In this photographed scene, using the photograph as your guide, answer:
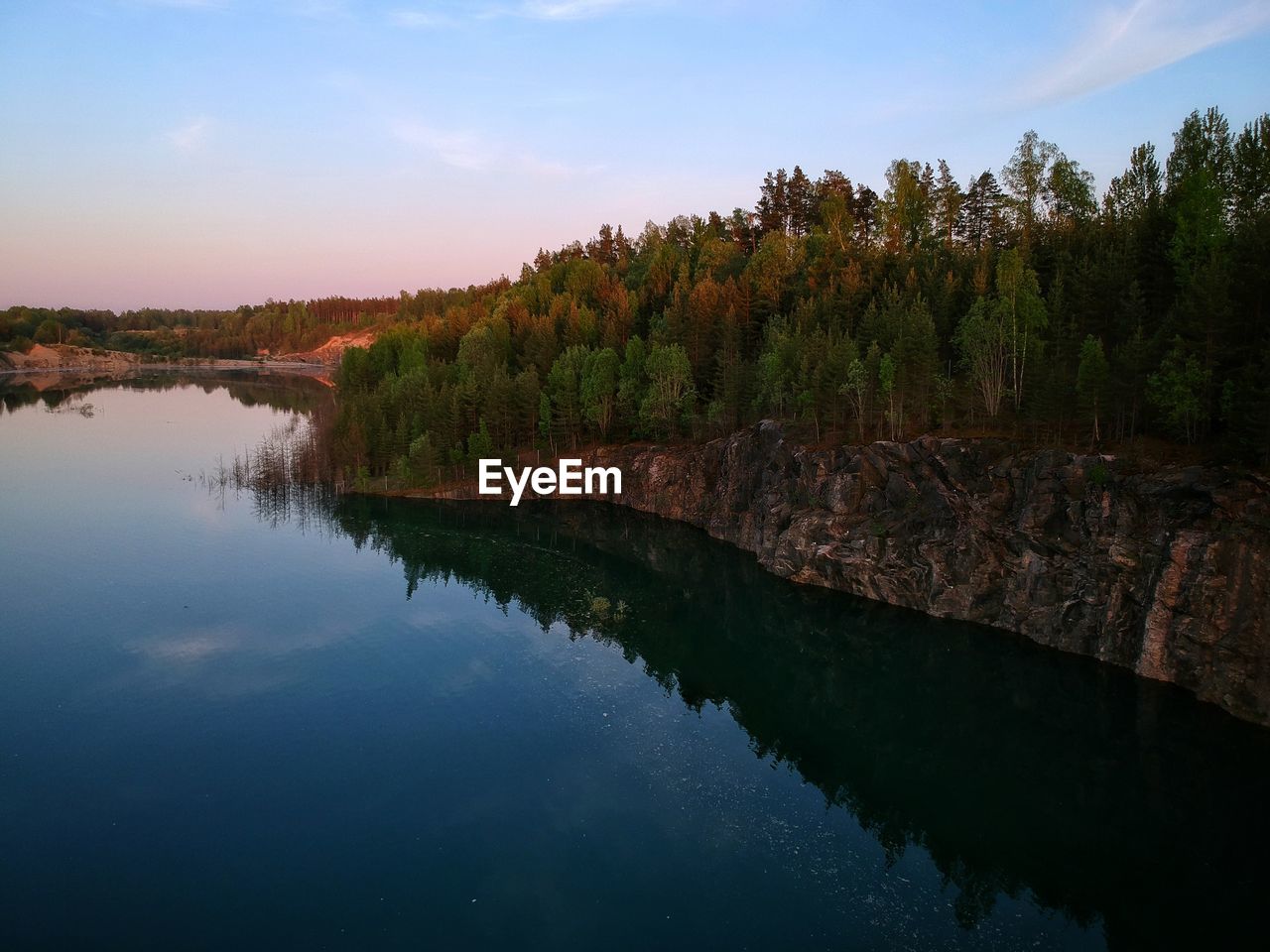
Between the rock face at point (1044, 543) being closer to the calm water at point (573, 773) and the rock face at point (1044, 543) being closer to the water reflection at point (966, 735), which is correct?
the water reflection at point (966, 735)

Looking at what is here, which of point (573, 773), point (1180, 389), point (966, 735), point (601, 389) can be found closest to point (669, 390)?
point (601, 389)

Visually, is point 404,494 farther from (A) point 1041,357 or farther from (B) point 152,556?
(A) point 1041,357

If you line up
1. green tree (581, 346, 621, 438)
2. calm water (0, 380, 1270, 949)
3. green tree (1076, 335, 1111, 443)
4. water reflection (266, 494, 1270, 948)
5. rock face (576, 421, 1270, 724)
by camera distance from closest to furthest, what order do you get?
calm water (0, 380, 1270, 949) → water reflection (266, 494, 1270, 948) → rock face (576, 421, 1270, 724) → green tree (1076, 335, 1111, 443) → green tree (581, 346, 621, 438)

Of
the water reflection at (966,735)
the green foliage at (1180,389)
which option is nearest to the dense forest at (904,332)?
the green foliage at (1180,389)

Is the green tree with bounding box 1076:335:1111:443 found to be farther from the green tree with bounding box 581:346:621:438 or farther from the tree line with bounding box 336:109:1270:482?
the green tree with bounding box 581:346:621:438

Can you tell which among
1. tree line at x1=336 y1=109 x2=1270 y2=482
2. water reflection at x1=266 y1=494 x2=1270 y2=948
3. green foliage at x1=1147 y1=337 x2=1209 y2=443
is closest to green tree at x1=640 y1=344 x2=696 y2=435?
tree line at x1=336 y1=109 x2=1270 y2=482

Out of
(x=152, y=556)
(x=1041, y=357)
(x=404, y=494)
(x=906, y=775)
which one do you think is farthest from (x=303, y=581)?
(x=1041, y=357)
